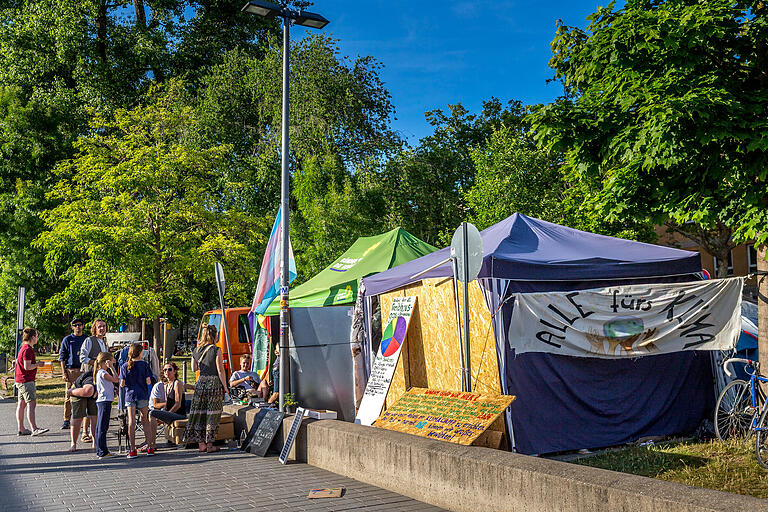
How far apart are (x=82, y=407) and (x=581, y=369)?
7416mm

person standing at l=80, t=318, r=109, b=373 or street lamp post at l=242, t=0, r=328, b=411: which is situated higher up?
street lamp post at l=242, t=0, r=328, b=411

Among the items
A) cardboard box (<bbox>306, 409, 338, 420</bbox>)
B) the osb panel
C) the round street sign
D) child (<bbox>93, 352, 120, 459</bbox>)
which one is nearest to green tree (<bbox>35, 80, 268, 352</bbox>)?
child (<bbox>93, 352, 120, 459</bbox>)

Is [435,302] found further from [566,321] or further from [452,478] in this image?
[452,478]

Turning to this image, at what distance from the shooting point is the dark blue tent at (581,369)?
9.59 meters

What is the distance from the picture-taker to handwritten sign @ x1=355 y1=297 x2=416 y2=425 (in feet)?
36.8

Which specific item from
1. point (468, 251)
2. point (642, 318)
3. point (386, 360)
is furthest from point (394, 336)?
point (642, 318)

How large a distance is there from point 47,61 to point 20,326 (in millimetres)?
18519

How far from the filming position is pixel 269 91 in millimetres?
34156

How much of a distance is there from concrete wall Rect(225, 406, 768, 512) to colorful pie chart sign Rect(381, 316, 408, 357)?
7.54ft

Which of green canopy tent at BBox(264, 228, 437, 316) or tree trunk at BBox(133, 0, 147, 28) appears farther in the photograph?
tree trunk at BBox(133, 0, 147, 28)

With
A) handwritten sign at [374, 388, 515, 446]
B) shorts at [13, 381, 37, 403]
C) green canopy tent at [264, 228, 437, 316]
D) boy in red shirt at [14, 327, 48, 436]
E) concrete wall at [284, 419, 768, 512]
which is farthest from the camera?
green canopy tent at [264, 228, 437, 316]

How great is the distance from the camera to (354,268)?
15.1 metres

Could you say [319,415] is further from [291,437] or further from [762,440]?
[762,440]

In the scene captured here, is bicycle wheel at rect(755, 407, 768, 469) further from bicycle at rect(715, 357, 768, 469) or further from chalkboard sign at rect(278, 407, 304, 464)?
chalkboard sign at rect(278, 407, 304, 464)
